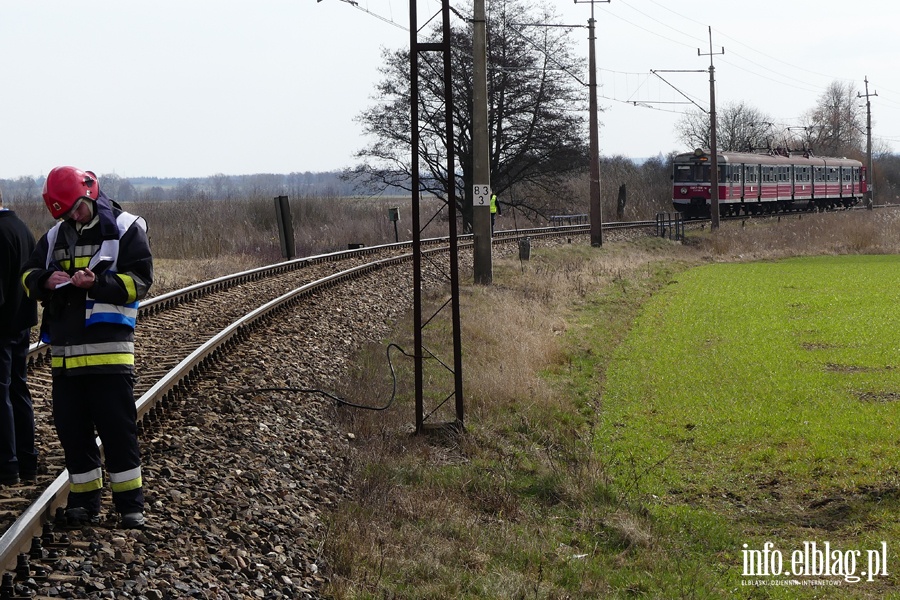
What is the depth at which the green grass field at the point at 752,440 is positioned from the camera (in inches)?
309

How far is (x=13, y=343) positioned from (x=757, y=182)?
154 feet

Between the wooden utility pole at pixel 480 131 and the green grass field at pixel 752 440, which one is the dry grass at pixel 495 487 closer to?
the green grass field at pixel 752 440

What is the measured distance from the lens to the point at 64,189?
18.4 ft

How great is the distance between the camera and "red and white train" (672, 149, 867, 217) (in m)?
47.0

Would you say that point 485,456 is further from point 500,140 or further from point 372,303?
point 500,140

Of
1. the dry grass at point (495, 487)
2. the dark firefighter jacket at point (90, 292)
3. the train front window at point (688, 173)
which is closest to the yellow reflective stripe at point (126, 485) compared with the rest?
the dark firefighter jacket at point (90, 292)

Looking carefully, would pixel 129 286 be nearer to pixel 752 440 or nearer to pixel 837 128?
pixel 752 440

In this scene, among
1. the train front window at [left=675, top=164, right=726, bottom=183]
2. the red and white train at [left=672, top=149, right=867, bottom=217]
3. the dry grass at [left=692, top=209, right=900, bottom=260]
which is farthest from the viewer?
the train front window at [left=675, top=164, right=726, bottom=183]

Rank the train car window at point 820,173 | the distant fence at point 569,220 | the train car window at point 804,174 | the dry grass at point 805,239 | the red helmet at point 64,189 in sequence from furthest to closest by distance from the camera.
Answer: the train car window at point 820,173
the train car window at point 804,174
the distant fence at point 569,220
the dry grass at point 805,239
the red helmet at point 64,189

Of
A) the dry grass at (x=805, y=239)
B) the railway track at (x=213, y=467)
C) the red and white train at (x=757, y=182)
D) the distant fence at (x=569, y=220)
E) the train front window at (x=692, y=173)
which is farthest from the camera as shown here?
the distant fence at (x=569, y=220)

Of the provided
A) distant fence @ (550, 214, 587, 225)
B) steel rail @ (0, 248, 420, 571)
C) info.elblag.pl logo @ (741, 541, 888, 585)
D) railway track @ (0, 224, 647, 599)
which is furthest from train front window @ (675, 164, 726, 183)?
info.elblag.pl logo @ (741, 541, 888, 585)

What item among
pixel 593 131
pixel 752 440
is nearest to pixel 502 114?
pixel 593 131

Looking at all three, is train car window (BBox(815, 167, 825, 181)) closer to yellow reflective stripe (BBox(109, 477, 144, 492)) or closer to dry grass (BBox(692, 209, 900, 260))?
dry grass (BBox(692, 209, 900, 260))

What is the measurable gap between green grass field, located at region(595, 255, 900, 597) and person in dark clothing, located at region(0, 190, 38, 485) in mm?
3964
